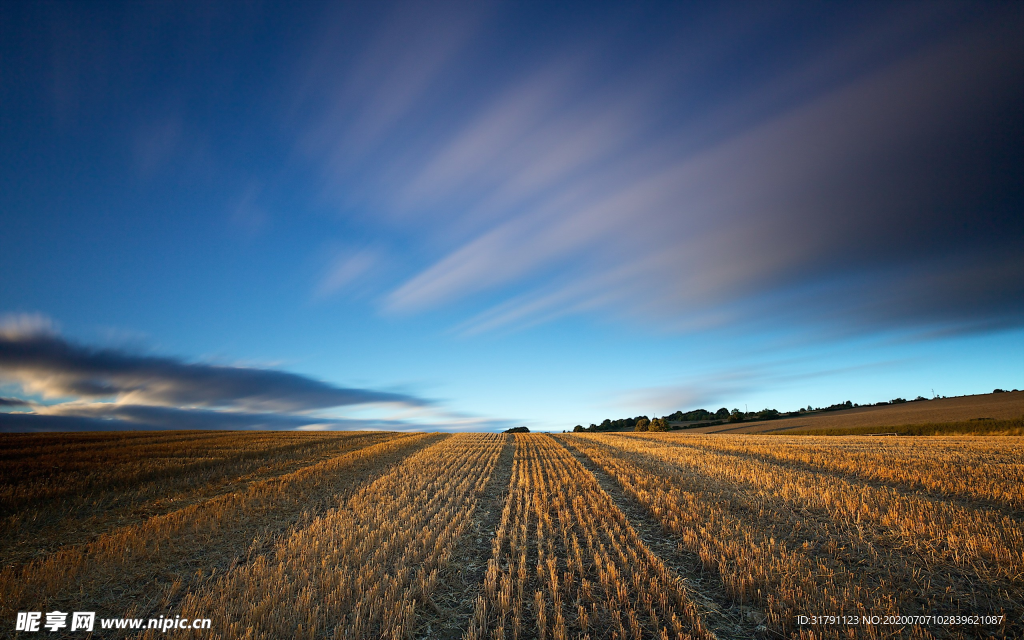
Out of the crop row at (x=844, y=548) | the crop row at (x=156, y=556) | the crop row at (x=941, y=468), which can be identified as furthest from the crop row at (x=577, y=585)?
the crop row at (x=941, y=468)

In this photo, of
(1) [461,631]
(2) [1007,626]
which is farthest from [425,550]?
(2) [1007,626]

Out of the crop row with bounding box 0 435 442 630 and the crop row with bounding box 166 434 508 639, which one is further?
the crop row with bounding box 0 435 442 630

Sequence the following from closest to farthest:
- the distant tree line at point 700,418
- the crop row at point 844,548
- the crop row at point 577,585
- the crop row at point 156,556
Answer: the crop row at point 577,585 → the crop row at point 844,548 → the crop row at point 156,556 → the distant tree line at point 700,418

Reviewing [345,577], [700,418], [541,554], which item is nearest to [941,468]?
[541,554]

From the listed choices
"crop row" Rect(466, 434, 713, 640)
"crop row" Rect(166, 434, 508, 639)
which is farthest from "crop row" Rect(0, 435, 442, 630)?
"crop row" Rect(466, 434, 713, 640)

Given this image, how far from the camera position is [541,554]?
7.71 m

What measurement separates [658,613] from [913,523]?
674 centimetres

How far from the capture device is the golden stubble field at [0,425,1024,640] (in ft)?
17.6

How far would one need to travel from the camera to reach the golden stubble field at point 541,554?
17.6 ft

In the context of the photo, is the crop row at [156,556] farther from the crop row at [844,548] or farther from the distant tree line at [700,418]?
the distant tree line at [700,418]

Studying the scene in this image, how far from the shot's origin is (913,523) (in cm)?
815

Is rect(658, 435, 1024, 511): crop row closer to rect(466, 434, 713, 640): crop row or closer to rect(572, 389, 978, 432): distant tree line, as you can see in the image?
rect(466, 434, 713, 640): crop row

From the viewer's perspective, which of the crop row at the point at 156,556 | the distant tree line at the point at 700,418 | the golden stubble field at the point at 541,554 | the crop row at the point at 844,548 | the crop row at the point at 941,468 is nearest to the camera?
the golden stubble field at the point at 541,554

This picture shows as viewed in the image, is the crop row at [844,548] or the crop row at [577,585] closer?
the crop row at [577,585]
